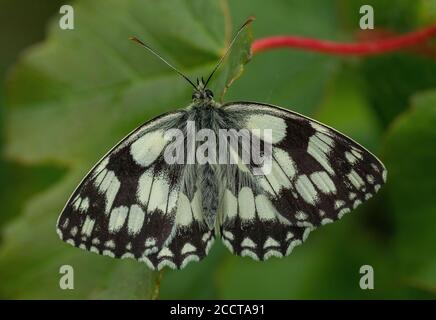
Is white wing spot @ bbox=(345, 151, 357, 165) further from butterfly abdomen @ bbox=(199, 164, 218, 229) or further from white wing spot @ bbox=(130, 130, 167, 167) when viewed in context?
white wing spot @ bbox=(130, 130, 167, 167)

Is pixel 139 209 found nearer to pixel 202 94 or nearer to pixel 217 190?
pixel 217 190

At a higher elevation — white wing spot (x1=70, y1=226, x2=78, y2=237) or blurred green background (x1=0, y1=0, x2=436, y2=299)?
blurred green background (x1=0, y1=0, x2=436, y2=299)

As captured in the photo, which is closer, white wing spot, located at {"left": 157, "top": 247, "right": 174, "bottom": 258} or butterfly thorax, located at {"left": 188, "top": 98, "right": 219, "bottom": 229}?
white wing spot, located at {"left": 157, "top": 247, "right": 174, "bottom": 258}

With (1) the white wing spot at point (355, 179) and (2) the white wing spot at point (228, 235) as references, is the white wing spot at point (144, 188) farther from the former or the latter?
(1) the white wing spot at point (355, 179)

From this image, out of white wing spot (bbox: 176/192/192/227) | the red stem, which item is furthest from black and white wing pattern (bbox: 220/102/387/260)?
the red stem
